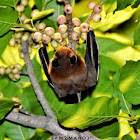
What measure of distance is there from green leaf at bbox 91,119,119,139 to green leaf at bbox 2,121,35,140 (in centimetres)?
73

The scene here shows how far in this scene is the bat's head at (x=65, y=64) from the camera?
1962 mm

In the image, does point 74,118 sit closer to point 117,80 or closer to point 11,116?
point 117,80

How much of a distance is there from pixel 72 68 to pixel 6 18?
2.19 ft

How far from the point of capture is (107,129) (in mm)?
2557

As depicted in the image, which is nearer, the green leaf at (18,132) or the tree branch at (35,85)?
the tree branch at (35,85)

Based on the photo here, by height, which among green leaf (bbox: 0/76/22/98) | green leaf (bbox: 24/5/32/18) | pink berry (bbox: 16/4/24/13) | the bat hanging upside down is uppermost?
pink berry (bbox: 16/4/24/13)

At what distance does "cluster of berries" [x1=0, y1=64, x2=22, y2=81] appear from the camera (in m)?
2.65

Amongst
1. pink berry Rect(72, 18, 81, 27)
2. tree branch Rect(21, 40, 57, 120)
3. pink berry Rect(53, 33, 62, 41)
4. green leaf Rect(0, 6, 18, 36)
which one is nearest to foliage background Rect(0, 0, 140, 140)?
green leaf Rect(0, 6, 18, 36)

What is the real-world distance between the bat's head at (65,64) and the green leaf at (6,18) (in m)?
0.45

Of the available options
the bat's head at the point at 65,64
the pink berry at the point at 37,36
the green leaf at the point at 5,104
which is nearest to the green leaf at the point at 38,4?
the pink berry at the point at 37,36

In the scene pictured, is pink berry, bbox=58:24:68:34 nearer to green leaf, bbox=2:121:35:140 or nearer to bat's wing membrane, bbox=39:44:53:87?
bat's wing membrane, bbox=39:44:53:87

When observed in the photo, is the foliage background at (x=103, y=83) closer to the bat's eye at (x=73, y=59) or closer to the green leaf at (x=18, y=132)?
the green leaf at (x=18, y=132)

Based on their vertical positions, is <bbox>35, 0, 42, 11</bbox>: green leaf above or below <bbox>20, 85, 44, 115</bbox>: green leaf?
above

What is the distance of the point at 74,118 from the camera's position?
1.90m
